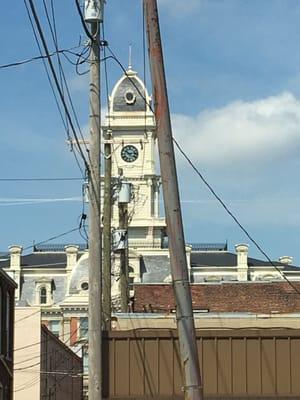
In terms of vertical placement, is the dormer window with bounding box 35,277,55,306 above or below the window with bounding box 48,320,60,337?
above

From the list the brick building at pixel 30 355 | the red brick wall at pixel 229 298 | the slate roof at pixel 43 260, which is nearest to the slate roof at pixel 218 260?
the slate roof at pixel 43 260

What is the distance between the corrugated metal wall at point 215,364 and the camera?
2761 centimetres

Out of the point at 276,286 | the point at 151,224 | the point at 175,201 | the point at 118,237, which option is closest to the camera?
the point at 175,201

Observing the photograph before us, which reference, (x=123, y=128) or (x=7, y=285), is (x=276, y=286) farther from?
(x=123, y=128)

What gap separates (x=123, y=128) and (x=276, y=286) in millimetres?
81888

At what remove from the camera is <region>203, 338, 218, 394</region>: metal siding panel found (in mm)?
27828

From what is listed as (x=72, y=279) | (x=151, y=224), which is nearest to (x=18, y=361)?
(x=72, y=279)

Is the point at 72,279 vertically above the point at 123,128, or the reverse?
the point at 123,128

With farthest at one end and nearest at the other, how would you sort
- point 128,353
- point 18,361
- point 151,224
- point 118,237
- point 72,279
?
point 151,224 < point 72,279 < point 18,361 < point 118,237 < point 128,353

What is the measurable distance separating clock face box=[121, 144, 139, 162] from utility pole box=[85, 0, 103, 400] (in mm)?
111473

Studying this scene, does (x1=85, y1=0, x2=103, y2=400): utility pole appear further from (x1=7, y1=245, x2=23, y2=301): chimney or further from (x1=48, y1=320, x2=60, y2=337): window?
(x1=7, y1=245, x2=23, y2=301): chimney

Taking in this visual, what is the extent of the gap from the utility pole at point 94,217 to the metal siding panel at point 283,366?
28.2 ft

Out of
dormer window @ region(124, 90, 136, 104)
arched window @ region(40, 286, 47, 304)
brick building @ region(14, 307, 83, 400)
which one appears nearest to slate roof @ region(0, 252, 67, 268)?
arched window @ region(40, 286, 47, 304)

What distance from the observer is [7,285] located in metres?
36.1
